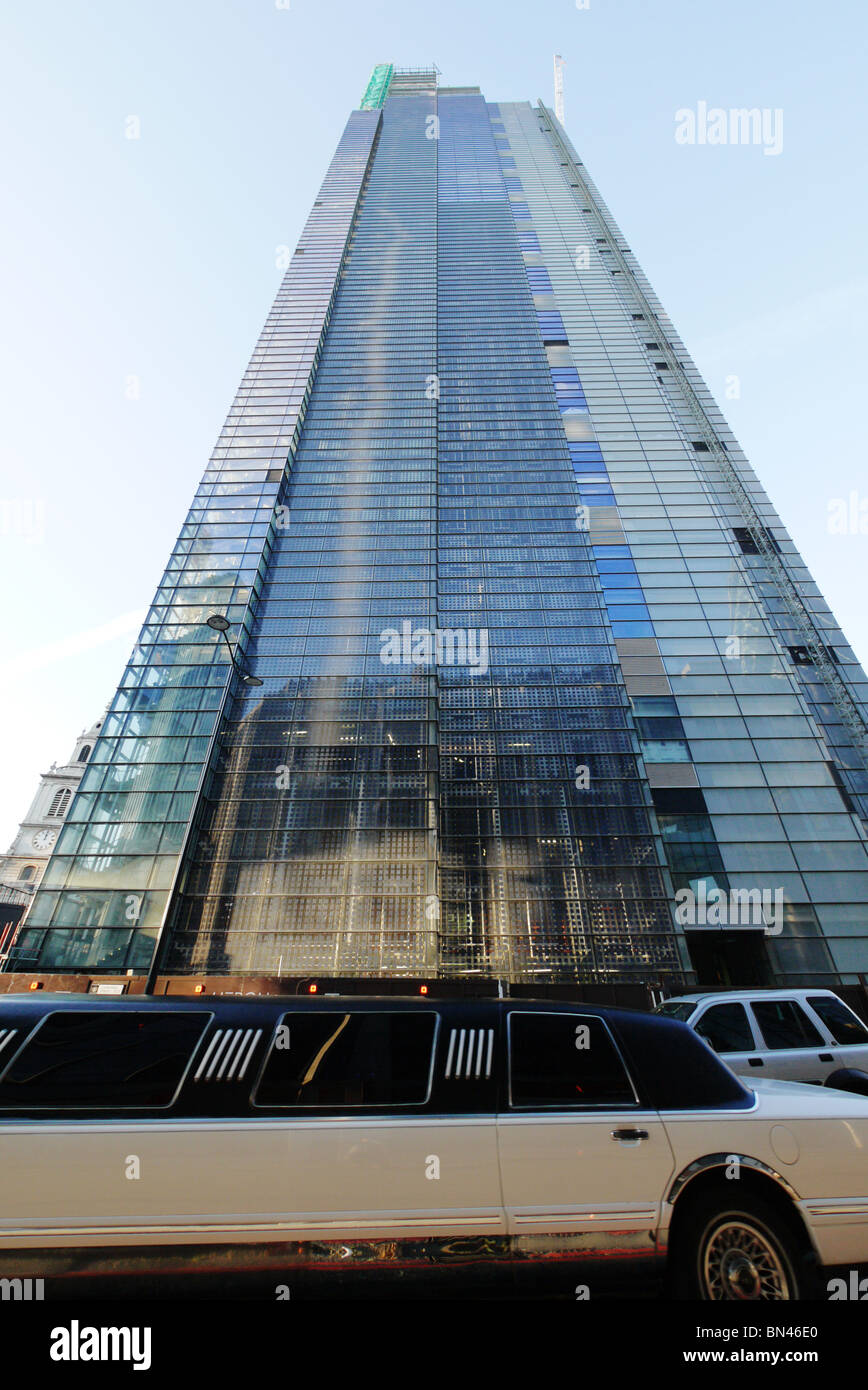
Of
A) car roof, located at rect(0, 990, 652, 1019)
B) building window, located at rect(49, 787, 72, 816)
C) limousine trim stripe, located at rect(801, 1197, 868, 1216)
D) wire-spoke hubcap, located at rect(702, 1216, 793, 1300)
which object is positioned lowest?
wire-spoke hubcap, located at rect(702, 1216, 793, 1300)

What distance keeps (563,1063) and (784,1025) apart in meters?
4.82

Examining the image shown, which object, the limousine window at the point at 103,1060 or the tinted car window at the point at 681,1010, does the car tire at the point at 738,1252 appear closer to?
the limousine window at the point at 103,1060

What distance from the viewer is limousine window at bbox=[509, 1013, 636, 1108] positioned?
3.54m

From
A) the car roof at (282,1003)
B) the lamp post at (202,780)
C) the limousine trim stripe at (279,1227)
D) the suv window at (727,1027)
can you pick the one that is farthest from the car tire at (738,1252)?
the lamp post at (202,780)

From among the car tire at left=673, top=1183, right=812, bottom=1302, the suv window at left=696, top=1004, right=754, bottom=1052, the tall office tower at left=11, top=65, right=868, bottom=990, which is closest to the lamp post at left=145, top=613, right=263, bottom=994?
the tall office tower at left=11, top=65, right=868, bottom=990

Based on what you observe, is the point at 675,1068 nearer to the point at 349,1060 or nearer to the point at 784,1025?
the point at 349,1060

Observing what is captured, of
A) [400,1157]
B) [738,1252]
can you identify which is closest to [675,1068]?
[738,1252]

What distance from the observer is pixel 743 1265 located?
3326 millimetres

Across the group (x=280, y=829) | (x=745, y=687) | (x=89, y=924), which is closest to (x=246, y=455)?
(x=280, y=829)

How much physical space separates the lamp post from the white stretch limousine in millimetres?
11941

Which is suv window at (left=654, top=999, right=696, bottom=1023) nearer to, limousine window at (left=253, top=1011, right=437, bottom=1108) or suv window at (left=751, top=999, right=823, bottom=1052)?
suv window at (left=751, top=999, right=823, bottom=1052)
